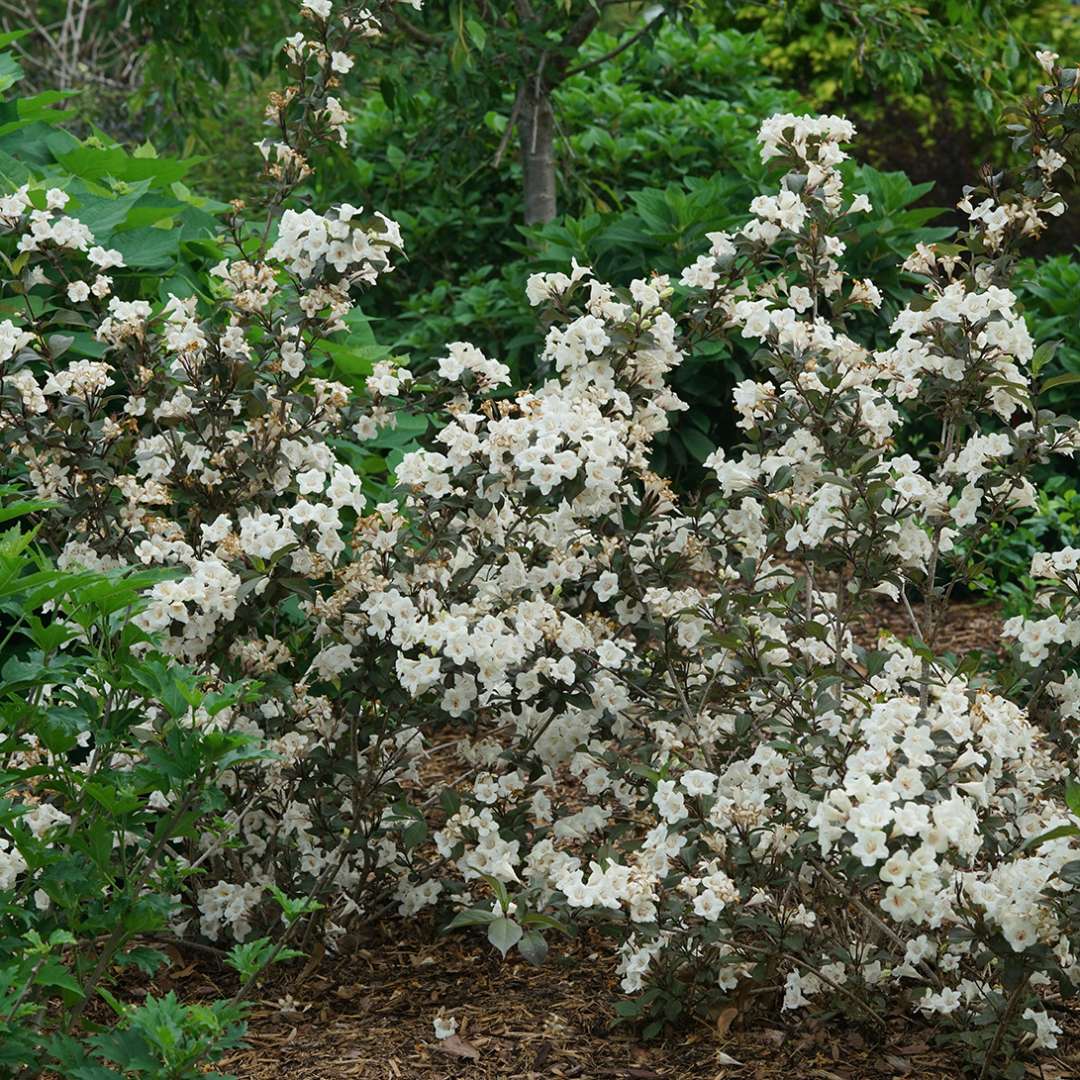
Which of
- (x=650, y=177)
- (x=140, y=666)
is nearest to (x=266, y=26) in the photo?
(x=650, y=177)

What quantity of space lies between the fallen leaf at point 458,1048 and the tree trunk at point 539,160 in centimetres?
328

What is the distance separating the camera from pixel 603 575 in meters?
2.90

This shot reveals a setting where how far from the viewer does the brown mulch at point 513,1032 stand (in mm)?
2594

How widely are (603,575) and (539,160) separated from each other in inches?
113

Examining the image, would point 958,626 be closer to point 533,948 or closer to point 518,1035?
point 518,1035

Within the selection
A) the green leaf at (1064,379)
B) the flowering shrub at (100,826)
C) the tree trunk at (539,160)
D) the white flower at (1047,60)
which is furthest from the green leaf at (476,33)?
the flowering shrub at (100,826)

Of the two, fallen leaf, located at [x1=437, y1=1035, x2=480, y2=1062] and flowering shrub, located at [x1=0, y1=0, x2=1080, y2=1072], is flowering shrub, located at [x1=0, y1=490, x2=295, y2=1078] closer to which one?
flowering shrub, located at [x1=0, y1=0, x2=1080, y2=1072]

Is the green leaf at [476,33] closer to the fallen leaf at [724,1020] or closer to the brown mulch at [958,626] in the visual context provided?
the brown mulch at [958,626]

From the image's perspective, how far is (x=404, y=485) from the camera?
2783 millimetres

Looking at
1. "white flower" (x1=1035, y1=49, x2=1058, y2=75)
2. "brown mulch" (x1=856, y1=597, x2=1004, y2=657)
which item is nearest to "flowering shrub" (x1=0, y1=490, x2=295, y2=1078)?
"white flower" (x1=1035, y1=49, x2=1058, y2=75)

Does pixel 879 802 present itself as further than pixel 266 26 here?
No

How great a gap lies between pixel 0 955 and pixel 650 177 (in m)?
4.50

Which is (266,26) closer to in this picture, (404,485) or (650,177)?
(650,177)

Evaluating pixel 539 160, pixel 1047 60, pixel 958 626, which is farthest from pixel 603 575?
pixel 539 160
